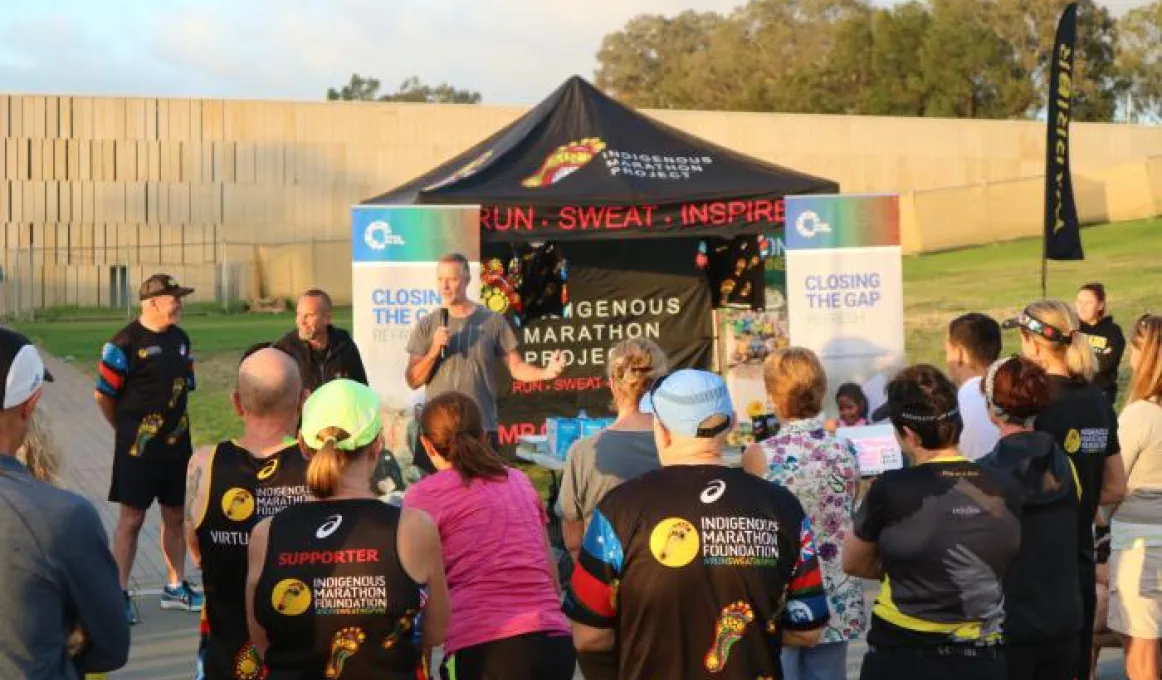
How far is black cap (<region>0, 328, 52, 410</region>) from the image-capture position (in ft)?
10.8

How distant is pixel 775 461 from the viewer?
514cm

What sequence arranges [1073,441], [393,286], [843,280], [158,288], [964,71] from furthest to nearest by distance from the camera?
[964,71] → [843,280] → [393,286] → [158,288] → [1073,441]

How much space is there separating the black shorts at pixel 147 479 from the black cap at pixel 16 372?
5238 millimetres

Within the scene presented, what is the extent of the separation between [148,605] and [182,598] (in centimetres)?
27

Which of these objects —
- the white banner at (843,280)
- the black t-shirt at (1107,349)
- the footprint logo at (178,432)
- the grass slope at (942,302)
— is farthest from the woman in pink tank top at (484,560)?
the grass slope at (942,302)

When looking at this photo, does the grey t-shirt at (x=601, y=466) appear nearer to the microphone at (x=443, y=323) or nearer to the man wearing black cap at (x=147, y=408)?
the microphone at (x=443, y=323)

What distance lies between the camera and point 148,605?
880cm

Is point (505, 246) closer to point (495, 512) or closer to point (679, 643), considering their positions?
point (495, 512)

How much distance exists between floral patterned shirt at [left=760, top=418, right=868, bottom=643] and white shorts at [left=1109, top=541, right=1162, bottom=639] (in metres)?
1.53

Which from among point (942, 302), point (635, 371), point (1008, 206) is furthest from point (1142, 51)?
point (635, 371)

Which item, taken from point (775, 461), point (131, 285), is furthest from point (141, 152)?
point (775, 461)

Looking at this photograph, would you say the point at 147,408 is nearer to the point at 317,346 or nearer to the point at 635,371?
the point at 317,346

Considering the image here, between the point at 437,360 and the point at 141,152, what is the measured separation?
43.5 meters

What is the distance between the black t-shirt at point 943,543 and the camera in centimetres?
427
